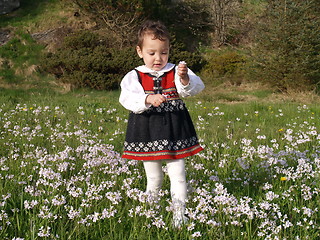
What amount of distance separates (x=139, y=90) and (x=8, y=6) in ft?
76.7

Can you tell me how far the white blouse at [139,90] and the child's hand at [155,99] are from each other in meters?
0.06

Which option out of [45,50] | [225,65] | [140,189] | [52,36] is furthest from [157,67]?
[52,36]

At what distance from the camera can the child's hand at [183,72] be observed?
2.90 metres

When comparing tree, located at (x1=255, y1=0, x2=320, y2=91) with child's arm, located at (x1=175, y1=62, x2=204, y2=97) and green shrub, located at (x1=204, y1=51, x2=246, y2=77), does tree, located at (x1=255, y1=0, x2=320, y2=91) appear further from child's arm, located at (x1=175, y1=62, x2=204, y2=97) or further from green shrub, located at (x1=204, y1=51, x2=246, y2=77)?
child's arm, located at (x1=175, y1=62, x2=204, y2=97)

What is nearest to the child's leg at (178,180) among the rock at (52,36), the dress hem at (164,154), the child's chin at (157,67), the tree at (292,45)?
the dress hem at (164,154)

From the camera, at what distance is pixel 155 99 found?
2.93m

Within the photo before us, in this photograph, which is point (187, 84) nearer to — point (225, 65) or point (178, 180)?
point (178, 180)

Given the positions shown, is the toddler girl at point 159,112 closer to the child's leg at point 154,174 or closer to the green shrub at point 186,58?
the child's leg at point 154,174

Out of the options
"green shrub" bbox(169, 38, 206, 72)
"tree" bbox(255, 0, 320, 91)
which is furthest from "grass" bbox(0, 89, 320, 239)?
"green shrub" bbox(169, 38, 206, 72)

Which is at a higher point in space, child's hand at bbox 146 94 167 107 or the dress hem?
child's hand at bbox 146 94 167 107

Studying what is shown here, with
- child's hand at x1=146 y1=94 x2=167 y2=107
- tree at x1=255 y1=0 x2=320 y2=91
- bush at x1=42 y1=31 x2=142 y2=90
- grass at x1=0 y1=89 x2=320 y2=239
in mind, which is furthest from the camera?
bush at x1=42 y1=31 x2=142 y2=90

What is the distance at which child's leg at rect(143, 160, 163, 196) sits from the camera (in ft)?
11.1

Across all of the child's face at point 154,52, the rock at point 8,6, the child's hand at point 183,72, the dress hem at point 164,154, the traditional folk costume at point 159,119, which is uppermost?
the rock at point 8,6

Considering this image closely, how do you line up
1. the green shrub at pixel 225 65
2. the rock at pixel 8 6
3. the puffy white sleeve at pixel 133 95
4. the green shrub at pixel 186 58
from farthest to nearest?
the rock at pixel 8 6
the green shrub at pixel 225 65
the green shrub at pixel 186 58
the puffy white sleeve at pixel 133 95
